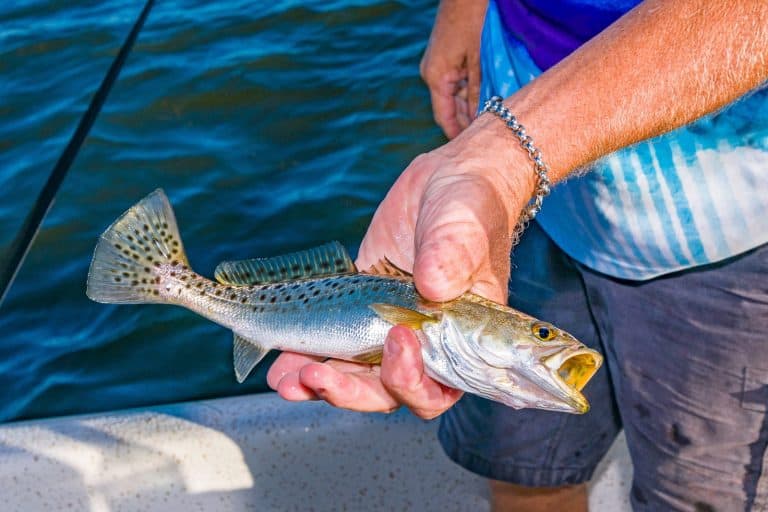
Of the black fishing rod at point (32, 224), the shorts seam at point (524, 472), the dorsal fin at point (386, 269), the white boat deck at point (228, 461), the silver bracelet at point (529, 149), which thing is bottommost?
the white boat deck at point (228, 461)

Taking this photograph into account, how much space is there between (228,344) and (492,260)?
2.88m

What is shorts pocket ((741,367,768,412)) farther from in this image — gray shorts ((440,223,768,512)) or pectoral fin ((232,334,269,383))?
pectoral fin ((232,334,269,383))

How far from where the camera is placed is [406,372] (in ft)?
6.72

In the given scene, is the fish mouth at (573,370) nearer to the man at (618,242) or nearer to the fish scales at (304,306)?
the man at (618,242)

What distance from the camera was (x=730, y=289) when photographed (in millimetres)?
2211

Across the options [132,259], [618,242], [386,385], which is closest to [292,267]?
[132,259]

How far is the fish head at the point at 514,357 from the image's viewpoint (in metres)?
2.05

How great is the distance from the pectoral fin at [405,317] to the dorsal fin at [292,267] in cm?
36

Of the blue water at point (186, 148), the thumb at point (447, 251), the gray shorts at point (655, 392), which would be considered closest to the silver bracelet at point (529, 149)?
the thumb at point (447, 251)

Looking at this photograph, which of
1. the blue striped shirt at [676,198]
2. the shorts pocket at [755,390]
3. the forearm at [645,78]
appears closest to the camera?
the forearm at [645,78]

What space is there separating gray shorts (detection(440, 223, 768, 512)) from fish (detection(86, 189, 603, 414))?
1.16 ft

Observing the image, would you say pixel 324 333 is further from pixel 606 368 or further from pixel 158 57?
pixel 158 57

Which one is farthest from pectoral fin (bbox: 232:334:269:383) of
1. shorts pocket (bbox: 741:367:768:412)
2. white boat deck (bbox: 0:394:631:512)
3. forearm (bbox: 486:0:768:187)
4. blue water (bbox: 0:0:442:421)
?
blue water (bbox: 0:0:442:421)

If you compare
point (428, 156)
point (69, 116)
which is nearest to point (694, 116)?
point (428, 156)
